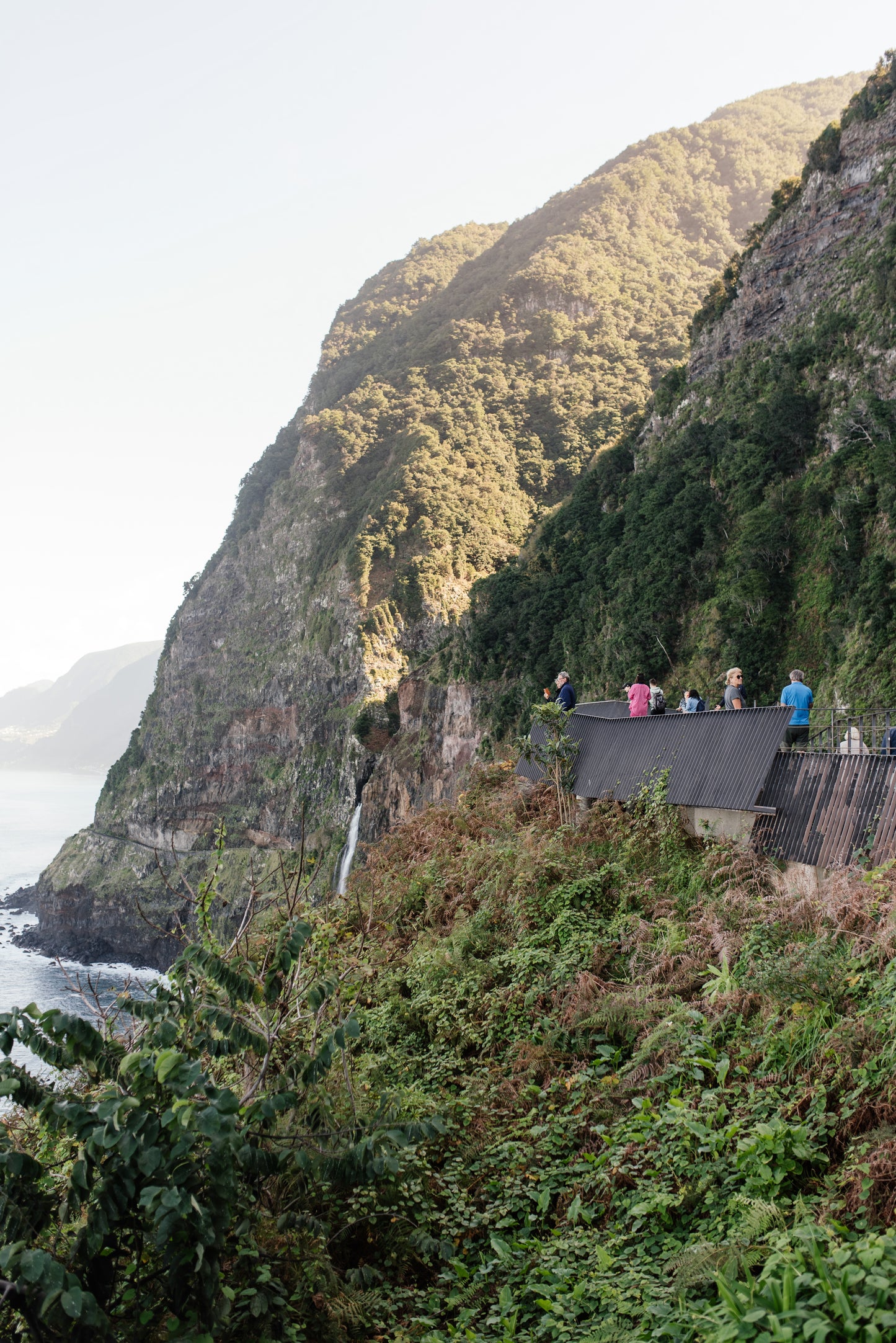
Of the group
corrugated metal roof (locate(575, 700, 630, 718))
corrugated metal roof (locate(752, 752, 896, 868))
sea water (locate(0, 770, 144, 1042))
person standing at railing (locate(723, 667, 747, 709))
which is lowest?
sea water (locate(0, 770, 144, 1042))

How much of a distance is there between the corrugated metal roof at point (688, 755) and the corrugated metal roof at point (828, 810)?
0.28m

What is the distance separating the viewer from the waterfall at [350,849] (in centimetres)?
4422

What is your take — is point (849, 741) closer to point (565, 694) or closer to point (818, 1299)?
point (565, 694)

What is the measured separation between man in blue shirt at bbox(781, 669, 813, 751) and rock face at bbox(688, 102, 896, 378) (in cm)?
2068

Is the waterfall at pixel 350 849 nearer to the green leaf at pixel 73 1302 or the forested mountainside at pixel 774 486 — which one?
the forested mountainside at pixel 774 486

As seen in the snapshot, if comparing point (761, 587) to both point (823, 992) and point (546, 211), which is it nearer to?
point (823, 992)

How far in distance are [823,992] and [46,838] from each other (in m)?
118

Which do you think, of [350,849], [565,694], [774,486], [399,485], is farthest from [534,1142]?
[399,485]

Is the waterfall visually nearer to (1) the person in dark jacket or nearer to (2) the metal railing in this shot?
(1) the person in dark jacket

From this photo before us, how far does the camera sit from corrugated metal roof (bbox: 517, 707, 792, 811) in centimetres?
953

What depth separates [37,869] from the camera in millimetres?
88000

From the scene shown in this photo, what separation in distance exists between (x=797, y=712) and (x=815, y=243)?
24606mm

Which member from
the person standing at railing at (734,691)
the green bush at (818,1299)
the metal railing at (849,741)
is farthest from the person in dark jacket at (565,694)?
the green bush at (818,1299)

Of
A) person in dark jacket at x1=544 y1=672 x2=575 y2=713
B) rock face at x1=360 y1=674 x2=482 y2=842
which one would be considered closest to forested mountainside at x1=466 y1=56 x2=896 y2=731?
rock face at x1=360 y1=674 x2=482 y2=842
